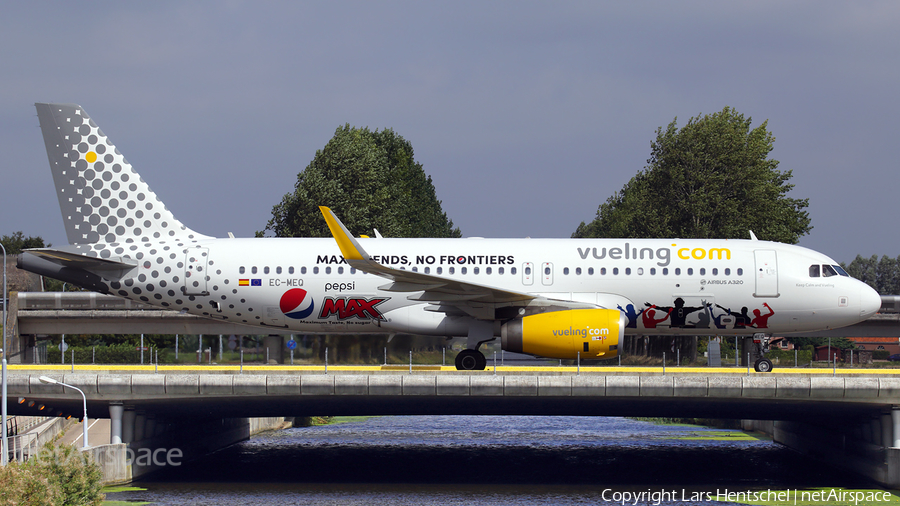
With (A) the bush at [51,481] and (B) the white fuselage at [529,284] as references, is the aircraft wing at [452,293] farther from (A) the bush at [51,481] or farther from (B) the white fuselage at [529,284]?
(A) the bush at [51,481]

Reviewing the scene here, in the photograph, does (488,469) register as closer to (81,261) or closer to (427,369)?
(427,369)

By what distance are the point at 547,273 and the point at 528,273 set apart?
Answer: 0.70m

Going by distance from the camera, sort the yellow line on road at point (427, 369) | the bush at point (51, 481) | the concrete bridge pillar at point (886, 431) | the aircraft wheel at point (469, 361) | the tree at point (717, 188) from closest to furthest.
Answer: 1. the bush at point (51, 481)
2. the aircraft wheel at point (469, 361)
3. the yellow line on road at point (427, 369)
4. the concrete bridge pillar at point (886, 431)
5. the tree at point (717, 188)

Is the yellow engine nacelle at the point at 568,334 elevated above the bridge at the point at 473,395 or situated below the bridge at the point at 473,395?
above

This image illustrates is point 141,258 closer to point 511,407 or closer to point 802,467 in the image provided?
point 511,407

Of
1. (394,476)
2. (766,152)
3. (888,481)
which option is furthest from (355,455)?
(766,152)

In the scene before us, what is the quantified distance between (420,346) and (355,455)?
8936 mm

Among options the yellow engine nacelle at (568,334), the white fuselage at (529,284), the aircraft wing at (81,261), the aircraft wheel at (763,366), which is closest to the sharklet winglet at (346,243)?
the white fuselage at (529,284)

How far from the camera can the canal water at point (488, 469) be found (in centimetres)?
3703

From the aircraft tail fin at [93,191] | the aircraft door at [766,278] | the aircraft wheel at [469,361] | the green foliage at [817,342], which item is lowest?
the green foliage at [817,342]

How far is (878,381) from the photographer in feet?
107

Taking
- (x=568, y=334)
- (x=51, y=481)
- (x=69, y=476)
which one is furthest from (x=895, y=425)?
(x=51, y=481)

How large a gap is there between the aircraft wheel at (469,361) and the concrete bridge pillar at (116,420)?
561 inches

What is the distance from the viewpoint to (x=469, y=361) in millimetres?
33031
